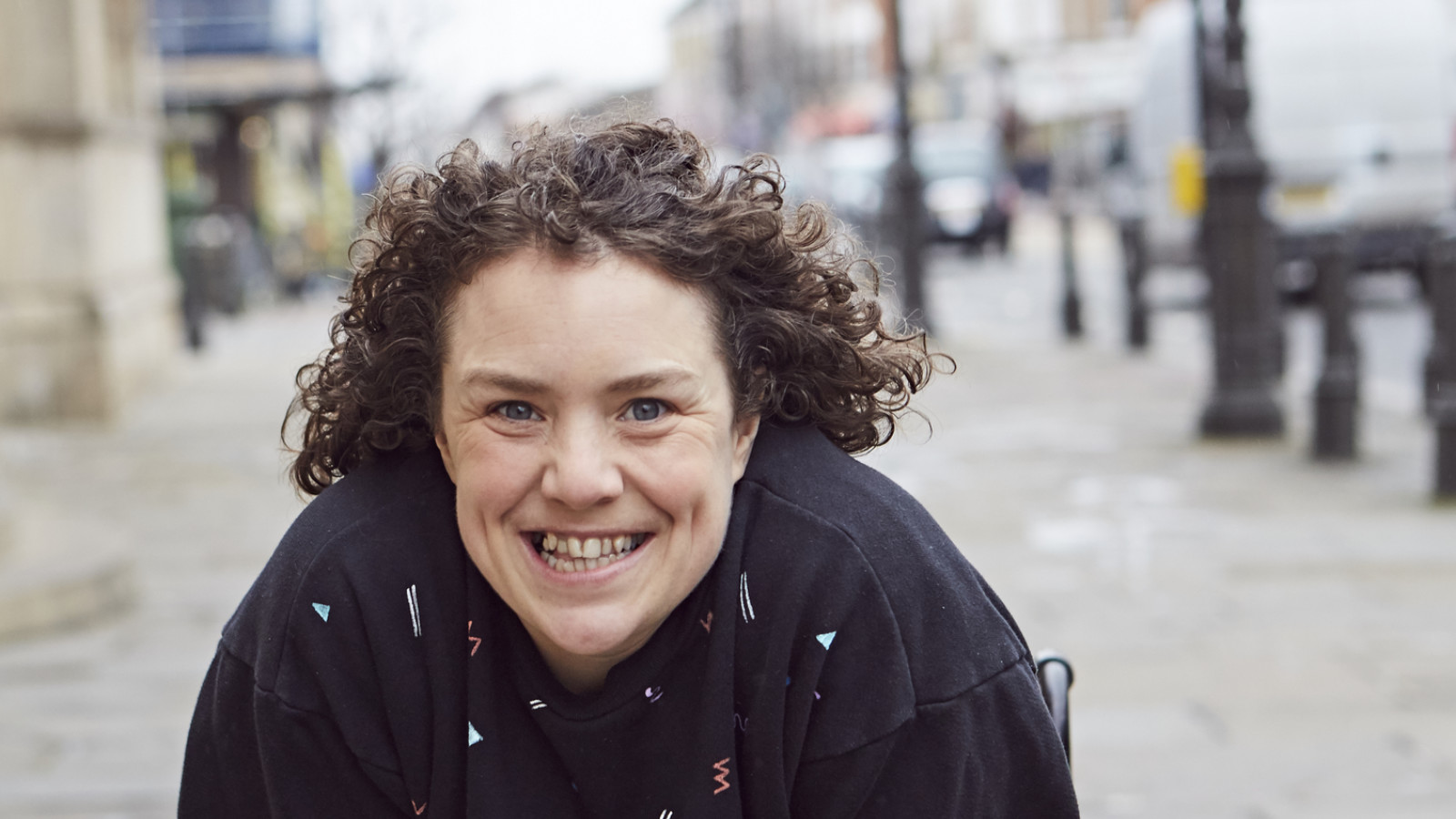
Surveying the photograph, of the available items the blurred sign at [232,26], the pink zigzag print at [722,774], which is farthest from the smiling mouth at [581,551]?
the blurred sign at [232,26]

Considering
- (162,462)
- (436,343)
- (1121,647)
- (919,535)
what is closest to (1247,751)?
(1121,647)

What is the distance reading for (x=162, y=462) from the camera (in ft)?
27.5

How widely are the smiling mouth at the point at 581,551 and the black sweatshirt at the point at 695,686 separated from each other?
0.10 metres

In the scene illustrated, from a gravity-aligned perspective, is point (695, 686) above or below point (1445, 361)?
above

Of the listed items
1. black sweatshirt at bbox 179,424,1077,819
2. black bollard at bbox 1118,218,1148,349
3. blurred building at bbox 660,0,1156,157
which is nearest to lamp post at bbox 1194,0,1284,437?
black bollard at bbox 1118,218,1148,349

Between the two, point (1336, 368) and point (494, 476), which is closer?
point (494, 476)

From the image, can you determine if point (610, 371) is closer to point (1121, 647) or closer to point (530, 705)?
point (530, 705)

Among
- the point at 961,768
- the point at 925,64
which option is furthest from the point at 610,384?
the point at 925,64

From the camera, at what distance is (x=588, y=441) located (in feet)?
5.57

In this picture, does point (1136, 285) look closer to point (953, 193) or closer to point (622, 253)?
point (622, 253)

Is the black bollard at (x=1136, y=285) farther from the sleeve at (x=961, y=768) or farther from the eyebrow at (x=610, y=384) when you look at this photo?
the eyebrow at (x=610, y=384)

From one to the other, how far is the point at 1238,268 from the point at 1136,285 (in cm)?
397

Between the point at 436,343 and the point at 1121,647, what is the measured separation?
10.6 feet

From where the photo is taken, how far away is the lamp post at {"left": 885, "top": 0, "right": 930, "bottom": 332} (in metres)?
13.5
